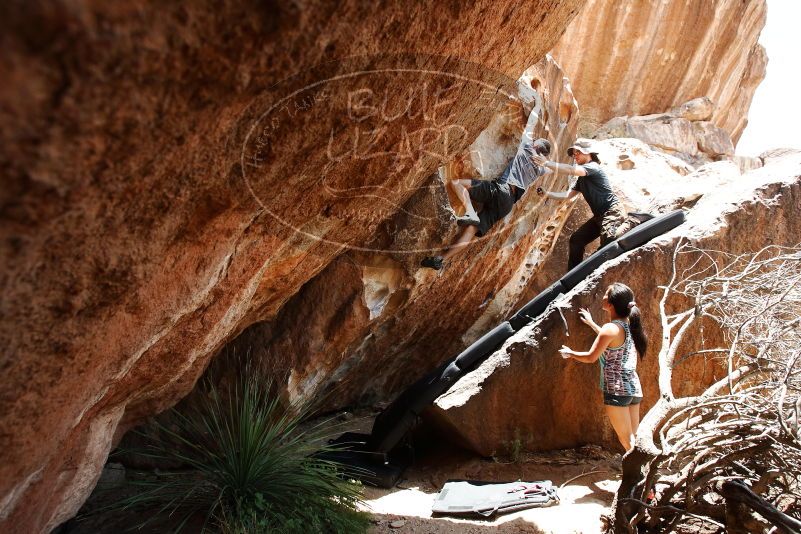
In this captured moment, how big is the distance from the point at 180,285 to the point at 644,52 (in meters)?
12.6

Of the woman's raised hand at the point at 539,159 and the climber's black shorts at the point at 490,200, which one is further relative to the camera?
the woman's raised hand at the point at 539,159

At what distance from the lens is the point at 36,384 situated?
6.50 ft

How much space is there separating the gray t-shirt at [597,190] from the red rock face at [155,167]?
9.61ft

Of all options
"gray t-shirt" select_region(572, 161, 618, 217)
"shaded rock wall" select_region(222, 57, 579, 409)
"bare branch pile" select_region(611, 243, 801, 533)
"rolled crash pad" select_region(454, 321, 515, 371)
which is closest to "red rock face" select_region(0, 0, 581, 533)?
"shaded rock wall" select_region(222, 57, 579, 409)

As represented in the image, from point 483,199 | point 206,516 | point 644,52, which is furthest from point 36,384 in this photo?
point 644,52

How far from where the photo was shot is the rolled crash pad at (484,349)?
5246mm

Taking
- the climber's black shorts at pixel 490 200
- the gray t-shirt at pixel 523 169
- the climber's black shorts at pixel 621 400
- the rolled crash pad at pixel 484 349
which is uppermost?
the gray t-shirt at pixel 523 169

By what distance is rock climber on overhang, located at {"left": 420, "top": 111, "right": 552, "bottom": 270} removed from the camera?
5211 mm

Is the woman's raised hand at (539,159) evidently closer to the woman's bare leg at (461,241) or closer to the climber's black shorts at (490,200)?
the climber's black shorts at (490,200)

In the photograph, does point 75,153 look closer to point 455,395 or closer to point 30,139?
point 30,139

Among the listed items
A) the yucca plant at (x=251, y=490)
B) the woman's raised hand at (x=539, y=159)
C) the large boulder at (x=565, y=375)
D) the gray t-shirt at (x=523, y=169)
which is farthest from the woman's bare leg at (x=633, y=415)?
the woman's raised hand at (x=539, y=159)

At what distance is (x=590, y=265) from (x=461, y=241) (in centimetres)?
123

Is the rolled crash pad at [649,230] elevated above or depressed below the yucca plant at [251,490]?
above

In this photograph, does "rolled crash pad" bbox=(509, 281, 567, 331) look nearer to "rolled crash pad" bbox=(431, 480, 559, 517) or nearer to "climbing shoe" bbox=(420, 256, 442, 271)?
"climbing shoe" bbox=(420, 256, 442, 271)
